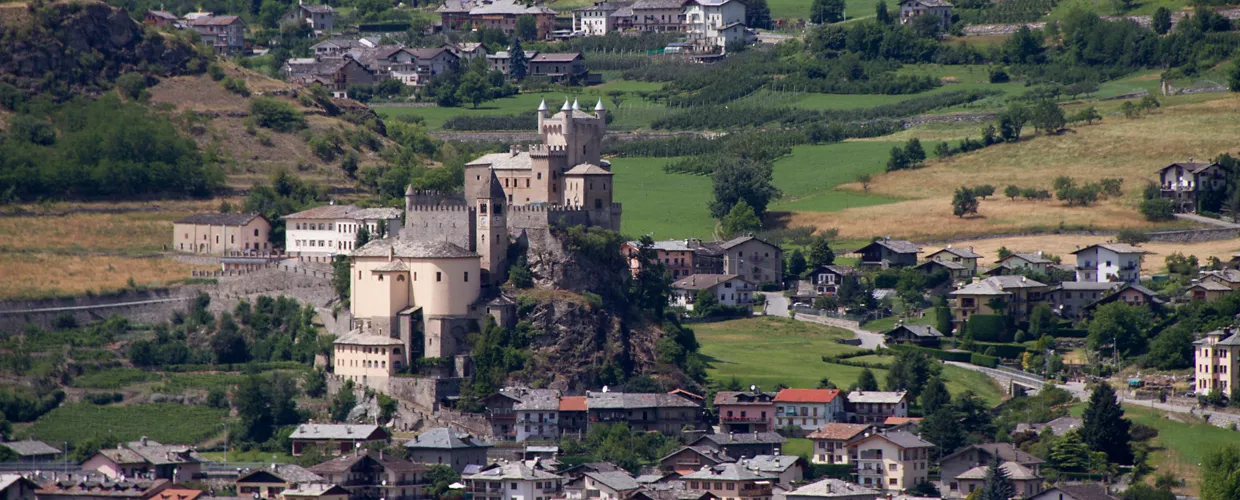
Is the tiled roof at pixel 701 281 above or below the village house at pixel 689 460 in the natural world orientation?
above

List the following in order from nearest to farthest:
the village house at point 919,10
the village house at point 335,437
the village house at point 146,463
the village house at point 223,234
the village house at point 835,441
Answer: the village house at point 146,463 → the village house at point 335,437 → the village house at point 835,441 → the village house at point 223,234 → the village house at point 919,10

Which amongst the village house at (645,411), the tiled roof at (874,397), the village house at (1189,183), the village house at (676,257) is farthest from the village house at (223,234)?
the village house at (1189,183)

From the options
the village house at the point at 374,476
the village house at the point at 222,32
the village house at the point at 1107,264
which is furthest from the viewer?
the village house at the point at 222,32

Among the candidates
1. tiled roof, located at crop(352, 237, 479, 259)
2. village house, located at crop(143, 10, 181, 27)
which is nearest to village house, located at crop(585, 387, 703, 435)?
tiled roof, located at crop(352, 237, 479, 259)

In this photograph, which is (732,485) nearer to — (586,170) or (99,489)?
(99,489)

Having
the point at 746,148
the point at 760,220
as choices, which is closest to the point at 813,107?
the point at 746,148

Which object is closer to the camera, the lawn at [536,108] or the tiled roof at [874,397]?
the tiled roof at [874,397]

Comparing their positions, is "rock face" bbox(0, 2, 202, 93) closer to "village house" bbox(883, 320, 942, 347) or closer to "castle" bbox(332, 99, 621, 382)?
"castle" bbox(332, 99, 621, 382)

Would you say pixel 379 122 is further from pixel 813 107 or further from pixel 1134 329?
pixel 1134 329

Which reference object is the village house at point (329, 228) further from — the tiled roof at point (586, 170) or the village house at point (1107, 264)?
the village house at point (1107, 264)
